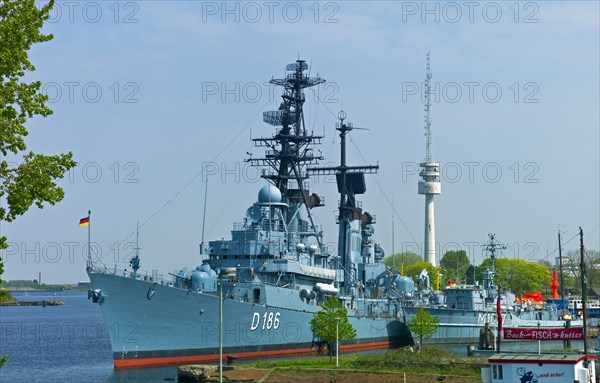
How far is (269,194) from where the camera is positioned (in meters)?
72.1

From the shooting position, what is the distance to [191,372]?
51.4m

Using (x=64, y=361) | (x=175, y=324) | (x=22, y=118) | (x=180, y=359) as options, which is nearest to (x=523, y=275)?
(x=64, y=361)

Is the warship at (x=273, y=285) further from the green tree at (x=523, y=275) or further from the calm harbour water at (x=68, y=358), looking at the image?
the green tree at (x=523, y=275)

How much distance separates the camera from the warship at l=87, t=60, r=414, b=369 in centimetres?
5712

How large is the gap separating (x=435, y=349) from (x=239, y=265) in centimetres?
1869

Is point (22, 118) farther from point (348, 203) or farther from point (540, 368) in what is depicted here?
point (348, 203)

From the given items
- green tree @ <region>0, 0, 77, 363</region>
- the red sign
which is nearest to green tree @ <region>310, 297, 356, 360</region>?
the red sign

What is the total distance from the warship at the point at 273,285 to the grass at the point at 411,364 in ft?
19.8

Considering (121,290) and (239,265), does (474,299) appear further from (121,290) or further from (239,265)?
(121,290)

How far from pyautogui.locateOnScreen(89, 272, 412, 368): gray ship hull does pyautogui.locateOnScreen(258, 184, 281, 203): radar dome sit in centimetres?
934

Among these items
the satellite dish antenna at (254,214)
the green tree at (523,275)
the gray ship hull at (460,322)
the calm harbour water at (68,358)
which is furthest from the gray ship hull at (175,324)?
the green tree at (523,275)

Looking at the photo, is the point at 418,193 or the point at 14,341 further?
the point at 418,193

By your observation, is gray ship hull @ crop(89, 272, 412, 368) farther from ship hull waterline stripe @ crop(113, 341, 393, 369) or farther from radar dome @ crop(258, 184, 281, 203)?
radar dome @ crop(258, 184, 281, 203)

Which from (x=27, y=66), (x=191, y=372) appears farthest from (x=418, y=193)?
(x=27, y=66)
